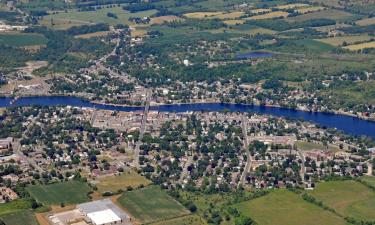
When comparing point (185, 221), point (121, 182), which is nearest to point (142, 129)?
point (121, 182)

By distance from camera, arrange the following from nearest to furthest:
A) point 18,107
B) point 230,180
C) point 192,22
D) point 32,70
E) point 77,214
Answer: point 77,214, point 230,180, point 18,107, point 32,70, point 192,22

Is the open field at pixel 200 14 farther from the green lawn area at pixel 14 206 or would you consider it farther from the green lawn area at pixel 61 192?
the green lawn area at pixel 14 206

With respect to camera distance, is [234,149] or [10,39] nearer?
[234,149]

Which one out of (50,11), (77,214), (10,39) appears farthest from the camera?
(50,11)

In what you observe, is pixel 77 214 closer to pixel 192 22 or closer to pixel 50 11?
pixel 192 22

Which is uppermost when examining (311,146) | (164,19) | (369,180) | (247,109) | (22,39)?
(22,39)

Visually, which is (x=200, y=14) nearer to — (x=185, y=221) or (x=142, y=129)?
(x=142, y=129)

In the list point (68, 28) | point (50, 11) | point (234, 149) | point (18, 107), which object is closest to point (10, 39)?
point (68, 28)
